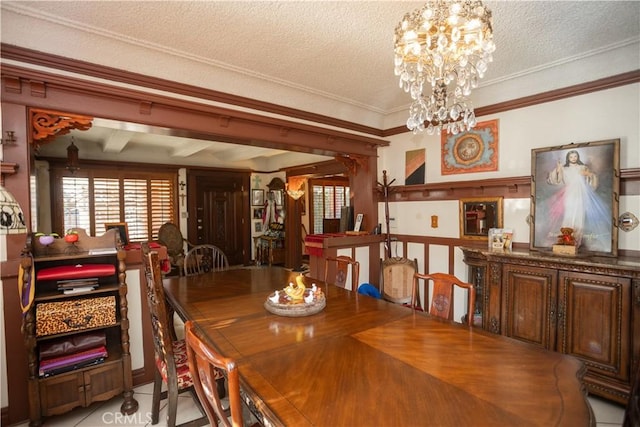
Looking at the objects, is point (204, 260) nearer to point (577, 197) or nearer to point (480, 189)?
point (480, 189)

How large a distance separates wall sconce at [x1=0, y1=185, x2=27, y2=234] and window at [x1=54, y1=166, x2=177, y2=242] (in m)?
4.84

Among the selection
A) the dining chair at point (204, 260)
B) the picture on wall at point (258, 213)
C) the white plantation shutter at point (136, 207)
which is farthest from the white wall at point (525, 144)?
the white plantation shutter at point (136, 207)

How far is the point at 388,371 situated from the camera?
1.20m

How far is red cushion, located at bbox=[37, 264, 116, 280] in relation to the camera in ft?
6.99

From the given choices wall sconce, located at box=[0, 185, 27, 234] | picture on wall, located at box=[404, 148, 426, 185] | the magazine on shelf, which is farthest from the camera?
picture on wall, located at box=[404, 148, 426, 185]

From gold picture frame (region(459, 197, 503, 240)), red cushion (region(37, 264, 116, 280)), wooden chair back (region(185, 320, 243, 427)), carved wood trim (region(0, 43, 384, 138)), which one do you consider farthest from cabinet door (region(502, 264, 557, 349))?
red cushion (region(37, 264, 116, 280))

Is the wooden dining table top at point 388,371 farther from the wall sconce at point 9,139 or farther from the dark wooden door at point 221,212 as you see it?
the dark wooden door at point 221,212

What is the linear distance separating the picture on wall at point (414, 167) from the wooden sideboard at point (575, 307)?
135 centimetres

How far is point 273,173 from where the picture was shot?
7.70m

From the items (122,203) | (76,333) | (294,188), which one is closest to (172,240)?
(122,203)

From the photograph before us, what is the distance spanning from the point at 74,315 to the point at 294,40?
2.53 m

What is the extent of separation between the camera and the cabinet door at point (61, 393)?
81.8 inches

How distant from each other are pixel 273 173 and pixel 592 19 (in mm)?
6310

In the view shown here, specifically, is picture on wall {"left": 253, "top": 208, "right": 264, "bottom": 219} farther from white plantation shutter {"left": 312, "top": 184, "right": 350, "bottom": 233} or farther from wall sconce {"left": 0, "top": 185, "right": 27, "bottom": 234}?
wall sconce {"left": 0, "top": 185, "right": 27, "bottom": 234}
